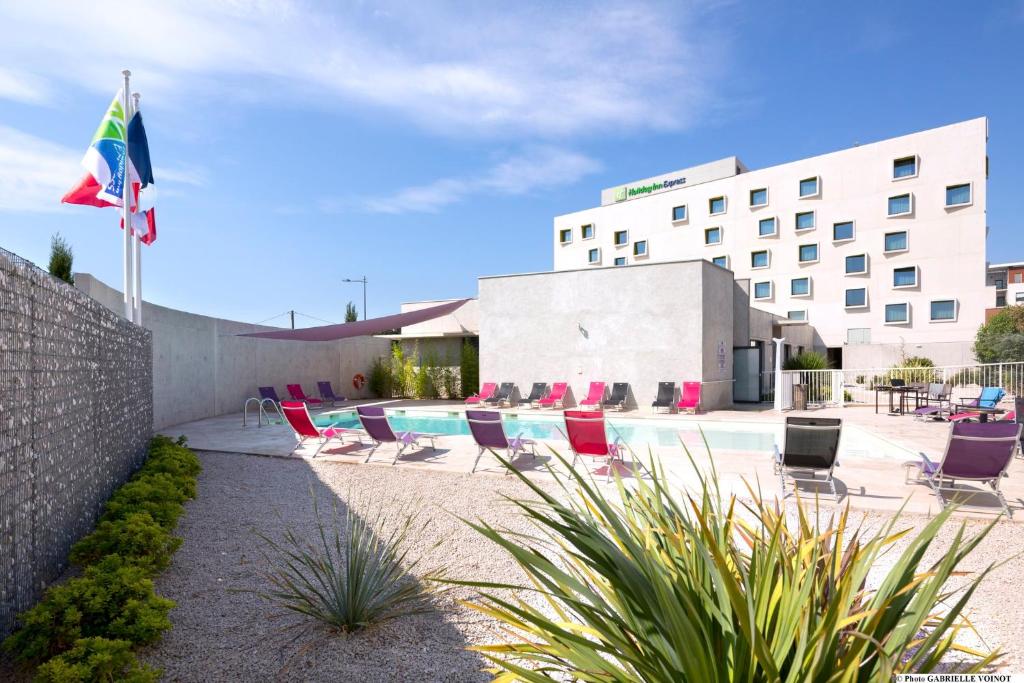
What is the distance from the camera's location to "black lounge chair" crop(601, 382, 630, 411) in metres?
15.9

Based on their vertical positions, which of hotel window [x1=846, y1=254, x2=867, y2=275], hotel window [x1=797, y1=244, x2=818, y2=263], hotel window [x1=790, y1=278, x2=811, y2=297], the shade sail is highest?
hotel window [x1=797, y1=244, x2=818, y2=263]

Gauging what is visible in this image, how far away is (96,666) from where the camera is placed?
248 cm

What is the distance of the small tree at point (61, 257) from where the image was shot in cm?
1019

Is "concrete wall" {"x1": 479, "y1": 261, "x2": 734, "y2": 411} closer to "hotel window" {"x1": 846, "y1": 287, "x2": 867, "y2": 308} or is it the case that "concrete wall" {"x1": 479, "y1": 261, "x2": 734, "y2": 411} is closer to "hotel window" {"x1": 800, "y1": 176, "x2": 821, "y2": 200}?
"hotel window" {"x1": 846, "y1": 287, "x2": 867, "y2": 308}

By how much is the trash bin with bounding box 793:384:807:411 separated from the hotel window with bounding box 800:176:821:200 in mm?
20316

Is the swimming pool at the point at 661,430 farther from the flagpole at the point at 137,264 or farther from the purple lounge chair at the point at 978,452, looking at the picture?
the flagpole at the point at 137,264

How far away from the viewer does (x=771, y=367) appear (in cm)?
2116

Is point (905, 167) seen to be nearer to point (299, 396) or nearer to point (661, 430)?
point (661, 430)

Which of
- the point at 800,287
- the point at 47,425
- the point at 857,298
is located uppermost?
the point at 800,287

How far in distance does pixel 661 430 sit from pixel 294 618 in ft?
32.5

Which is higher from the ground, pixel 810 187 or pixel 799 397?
pixel 810 187

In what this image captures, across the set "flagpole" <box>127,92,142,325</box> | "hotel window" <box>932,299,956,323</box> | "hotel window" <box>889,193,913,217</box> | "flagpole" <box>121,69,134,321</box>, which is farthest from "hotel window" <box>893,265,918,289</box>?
"flagpole" <box>121,69,134,321</box>

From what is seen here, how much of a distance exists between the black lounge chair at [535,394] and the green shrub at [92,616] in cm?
1391

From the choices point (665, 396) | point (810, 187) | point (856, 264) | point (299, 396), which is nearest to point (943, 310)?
point (856, 264)
